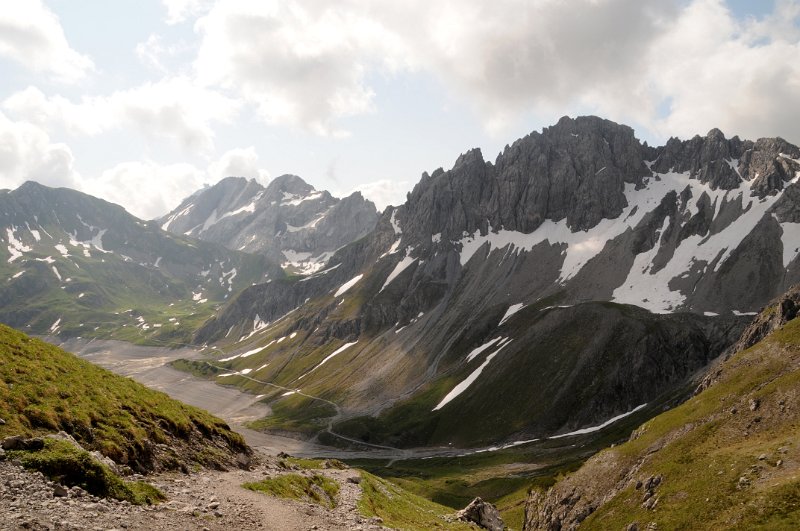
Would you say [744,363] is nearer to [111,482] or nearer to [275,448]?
[111,482]

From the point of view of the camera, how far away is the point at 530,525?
70812 millimetres

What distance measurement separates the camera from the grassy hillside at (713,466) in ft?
121

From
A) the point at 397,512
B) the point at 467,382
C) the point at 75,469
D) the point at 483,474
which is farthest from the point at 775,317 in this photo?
the point at 75,469

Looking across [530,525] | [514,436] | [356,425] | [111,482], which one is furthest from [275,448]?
[111,482]

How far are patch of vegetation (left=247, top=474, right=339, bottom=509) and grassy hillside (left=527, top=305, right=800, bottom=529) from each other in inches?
1115

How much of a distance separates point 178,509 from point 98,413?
10587 millimetres

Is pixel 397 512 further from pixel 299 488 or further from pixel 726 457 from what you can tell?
pixel 726 457

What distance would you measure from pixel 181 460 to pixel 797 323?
7458 centimetres

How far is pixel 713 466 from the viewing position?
44.7m

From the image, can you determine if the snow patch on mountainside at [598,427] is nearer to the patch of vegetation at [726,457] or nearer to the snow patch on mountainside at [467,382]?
the snow patch on mountainside at [467,382]

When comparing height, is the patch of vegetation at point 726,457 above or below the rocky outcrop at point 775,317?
below

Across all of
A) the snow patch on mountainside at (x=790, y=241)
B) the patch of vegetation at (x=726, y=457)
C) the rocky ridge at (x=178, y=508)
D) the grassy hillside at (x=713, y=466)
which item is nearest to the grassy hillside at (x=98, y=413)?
the rocky ridge at (x=178, y=508)

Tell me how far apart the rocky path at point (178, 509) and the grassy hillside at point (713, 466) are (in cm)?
2714

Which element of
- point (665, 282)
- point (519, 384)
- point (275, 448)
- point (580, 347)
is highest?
point (665, 282)
